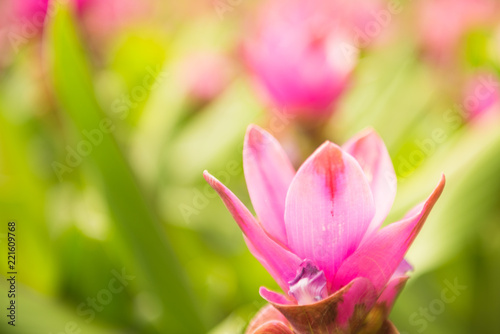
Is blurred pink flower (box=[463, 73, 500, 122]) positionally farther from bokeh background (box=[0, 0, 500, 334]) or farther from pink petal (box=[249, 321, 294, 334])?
pink petal (box=[249, 321, 294, 334])

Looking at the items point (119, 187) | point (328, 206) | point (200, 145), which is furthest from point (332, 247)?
point (200, 145)

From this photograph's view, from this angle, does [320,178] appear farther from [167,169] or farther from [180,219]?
[167,169]

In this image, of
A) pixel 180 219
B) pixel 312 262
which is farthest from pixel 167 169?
pixel 312 262
